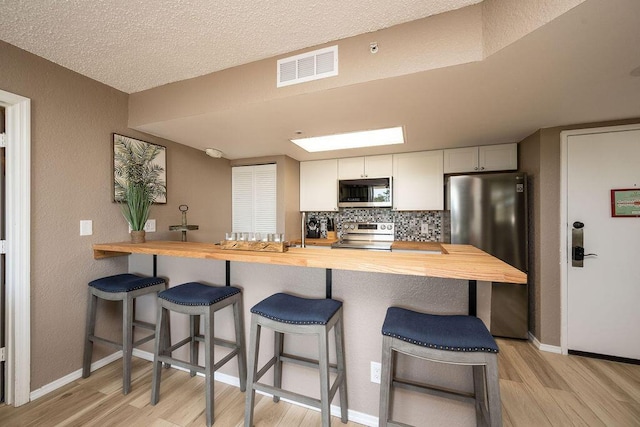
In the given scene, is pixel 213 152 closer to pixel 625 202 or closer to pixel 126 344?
pixel 126 344

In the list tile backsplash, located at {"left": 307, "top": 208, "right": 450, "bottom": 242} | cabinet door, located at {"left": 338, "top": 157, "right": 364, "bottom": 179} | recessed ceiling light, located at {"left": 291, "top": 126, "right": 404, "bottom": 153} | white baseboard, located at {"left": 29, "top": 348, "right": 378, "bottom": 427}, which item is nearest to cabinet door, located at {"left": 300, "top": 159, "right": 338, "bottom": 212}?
cabinet door, located at {"left": 338, "top": 157, "right": 364, "bottom": 179}

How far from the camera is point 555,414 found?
5.32 ft

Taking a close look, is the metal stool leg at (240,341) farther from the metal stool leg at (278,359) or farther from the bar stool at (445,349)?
the bar stool at (445,349)

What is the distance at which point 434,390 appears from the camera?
1261 millimetres

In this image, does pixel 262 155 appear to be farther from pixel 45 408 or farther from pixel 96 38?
pixel 45 408

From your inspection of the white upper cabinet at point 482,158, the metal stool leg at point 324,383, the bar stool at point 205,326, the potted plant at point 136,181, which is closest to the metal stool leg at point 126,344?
the bar stool at point 205,326

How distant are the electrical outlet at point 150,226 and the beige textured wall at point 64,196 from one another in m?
0.18

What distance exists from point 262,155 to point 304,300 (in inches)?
97.1

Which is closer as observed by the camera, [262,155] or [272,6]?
[272,6]

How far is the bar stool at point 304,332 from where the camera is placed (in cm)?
124

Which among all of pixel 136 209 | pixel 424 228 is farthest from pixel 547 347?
pixel 136 209

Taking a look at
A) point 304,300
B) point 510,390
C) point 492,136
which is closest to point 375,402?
point 304,300

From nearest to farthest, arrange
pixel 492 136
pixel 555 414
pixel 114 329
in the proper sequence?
1. pixel 555 414
2. pixel 114 329
3. pixel 492 136

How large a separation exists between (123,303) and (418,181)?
320 cm
